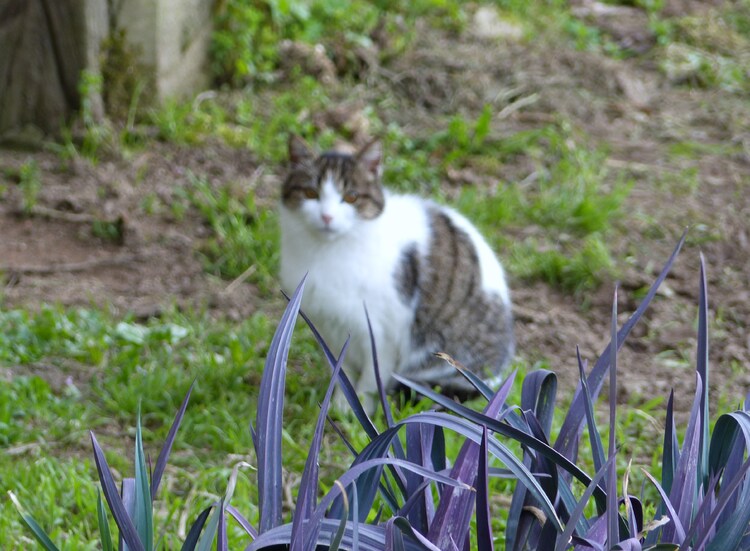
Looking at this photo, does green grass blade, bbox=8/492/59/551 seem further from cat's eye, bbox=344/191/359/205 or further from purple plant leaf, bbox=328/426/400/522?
cat's eye, bbox=344/191/359/205

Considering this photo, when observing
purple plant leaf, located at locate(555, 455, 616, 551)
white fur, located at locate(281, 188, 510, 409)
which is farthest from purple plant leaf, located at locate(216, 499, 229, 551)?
white fur, located at locate(281, 188, 510, 409)

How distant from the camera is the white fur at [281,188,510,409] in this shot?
359 centimetres

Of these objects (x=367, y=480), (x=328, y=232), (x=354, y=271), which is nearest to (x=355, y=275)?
(x=354, y=271)

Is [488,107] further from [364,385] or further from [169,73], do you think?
[364,385]

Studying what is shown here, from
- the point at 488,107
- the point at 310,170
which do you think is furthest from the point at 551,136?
the point at 310,170

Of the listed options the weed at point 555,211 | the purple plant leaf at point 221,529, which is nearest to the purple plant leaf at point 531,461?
the purple plant leaf at point 221,529

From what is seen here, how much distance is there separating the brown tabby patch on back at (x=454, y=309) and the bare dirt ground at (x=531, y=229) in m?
0.34

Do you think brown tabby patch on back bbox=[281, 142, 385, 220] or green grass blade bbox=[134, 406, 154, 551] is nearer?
green grass blade bbox=[134, 406, 154, 551]

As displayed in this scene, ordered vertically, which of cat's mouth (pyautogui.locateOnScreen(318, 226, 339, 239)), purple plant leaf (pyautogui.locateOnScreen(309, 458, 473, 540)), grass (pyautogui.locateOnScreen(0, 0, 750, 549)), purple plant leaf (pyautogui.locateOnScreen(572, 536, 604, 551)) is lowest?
grass (pyautogui.locateOnScreen(0, 0, 750, 549))

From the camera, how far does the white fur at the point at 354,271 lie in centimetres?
359

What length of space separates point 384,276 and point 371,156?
0.46 m

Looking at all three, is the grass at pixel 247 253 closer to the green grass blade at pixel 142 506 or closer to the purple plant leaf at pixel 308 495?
the green grass blade at pixel 142 506

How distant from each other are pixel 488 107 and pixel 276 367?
12.9ft

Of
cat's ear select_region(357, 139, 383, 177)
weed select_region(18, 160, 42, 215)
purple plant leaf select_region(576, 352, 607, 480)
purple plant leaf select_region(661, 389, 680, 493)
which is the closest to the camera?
purple plant leaf select_region(576, 352, 607, 480)
